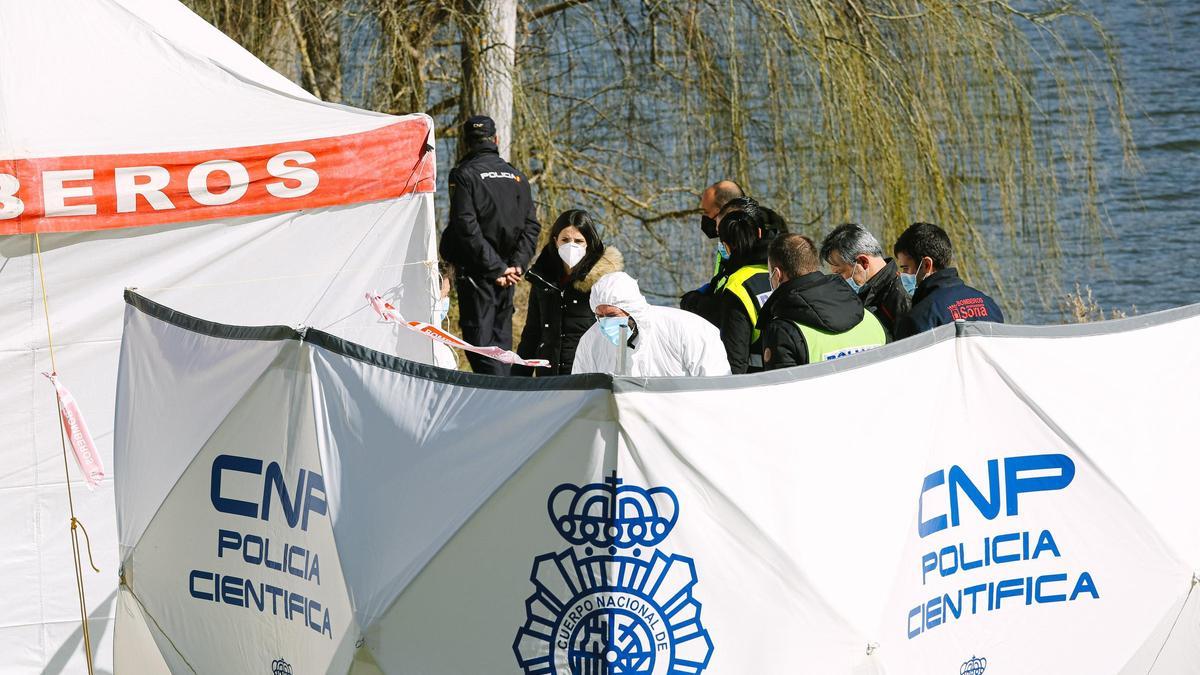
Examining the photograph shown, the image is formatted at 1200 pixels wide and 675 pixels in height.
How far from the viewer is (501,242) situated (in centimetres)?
823

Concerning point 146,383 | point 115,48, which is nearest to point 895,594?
point 146,383

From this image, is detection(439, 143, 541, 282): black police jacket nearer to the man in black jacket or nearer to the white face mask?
the man in black jacket

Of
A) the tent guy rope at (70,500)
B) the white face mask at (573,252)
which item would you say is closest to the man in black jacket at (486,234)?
the white face mask at (573,252)

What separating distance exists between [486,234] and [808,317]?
10.3 ft

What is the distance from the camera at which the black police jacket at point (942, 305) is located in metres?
5.89

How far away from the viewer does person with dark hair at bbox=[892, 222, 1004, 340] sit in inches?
232

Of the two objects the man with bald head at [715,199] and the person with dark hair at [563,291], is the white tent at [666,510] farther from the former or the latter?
the man with bald head at [715,199]

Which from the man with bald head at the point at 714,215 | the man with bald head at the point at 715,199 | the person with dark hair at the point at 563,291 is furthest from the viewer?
the man with bald head at the point at 715,199

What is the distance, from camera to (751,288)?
6.31 metres

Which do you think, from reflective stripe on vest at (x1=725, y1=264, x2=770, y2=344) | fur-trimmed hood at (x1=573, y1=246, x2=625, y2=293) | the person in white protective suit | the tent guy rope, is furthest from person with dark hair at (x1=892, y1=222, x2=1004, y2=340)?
the tent guy rope

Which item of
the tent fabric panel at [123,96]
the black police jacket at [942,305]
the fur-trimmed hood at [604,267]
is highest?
the tent fabric panel at [123,96]

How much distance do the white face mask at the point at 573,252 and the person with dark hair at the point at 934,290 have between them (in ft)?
5.51

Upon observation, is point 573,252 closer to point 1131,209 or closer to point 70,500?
point 70,500

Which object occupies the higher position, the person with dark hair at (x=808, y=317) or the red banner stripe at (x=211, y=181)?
the red banner stripe at (x=211, y=181)
